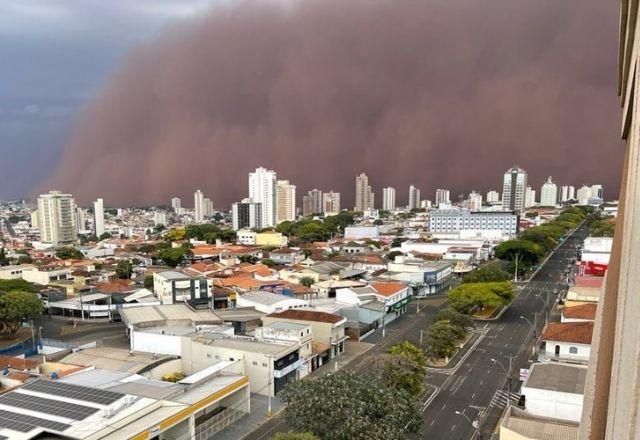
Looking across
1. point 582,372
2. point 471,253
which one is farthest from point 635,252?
point 471,253

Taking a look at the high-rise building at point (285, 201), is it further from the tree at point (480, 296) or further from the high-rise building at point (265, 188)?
the tree at point (480, 296)

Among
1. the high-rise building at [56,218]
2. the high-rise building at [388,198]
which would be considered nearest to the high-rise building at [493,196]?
the high-rise building at [388,198]

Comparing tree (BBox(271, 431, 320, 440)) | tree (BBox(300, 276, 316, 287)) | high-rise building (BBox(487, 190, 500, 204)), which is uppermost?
high-rise building (BBox(487, 190, 500, 204))

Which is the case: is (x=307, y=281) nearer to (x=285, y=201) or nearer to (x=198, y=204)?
(x=285, y=201)

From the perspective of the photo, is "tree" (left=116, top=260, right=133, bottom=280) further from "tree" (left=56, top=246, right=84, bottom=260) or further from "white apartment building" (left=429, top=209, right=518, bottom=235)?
"white apartment building" (left=429, top=209, right=518, bottom=235)

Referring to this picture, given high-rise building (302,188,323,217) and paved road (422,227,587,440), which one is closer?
paved road (422,227,587,440)

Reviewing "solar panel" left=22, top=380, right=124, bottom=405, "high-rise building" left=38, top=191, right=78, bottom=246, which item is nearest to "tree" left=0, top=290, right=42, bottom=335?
"solar panel" left=22, top=380, right=124, bottom=405
